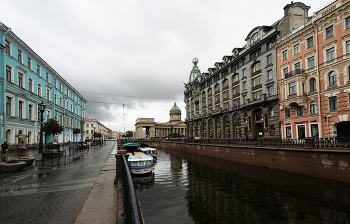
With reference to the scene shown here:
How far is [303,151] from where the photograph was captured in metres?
19.9

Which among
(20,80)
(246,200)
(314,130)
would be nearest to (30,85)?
(20,80)

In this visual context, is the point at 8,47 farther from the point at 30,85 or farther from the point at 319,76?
the point at 319,76

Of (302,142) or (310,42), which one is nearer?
(302,142)

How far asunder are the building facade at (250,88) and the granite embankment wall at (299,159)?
1205 centimetres

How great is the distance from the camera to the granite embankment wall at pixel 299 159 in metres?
16.6

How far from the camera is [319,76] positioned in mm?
30016

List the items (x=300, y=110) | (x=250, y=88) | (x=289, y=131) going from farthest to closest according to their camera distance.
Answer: (x=250, y=88) → (x=289, y=131) → (x=300, y=110)

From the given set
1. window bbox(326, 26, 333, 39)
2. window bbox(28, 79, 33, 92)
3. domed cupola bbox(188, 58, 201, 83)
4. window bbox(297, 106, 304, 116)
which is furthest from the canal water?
domed cupola bbox(188, 58, 201, 83)

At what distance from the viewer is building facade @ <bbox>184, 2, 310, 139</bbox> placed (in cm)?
3925

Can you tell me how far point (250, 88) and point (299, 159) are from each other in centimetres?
2867

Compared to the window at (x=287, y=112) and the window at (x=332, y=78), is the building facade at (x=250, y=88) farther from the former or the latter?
the window at (x=332, y=78)

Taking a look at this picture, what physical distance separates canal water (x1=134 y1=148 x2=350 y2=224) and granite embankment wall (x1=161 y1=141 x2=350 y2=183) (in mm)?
739

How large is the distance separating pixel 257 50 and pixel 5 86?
43253 millimetres

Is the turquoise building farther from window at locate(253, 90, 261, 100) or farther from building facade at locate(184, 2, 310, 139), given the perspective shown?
window at locate(253, 90, 261, 100)
